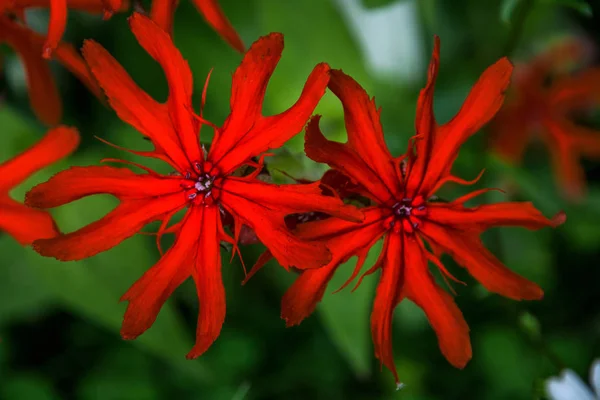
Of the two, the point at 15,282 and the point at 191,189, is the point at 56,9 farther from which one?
the point at 15,282

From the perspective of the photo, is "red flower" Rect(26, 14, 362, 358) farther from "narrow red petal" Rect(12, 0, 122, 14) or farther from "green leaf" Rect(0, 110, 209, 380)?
"green leaf" Rect(0, 110, 209, 380)

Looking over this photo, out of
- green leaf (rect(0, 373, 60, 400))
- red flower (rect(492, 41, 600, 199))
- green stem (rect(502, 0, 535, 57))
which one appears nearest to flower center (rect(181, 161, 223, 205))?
green stem (rect(502, 0, 535, 57))

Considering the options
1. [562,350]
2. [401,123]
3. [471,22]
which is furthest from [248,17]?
[562,350]

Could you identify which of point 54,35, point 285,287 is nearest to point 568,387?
point 285,287

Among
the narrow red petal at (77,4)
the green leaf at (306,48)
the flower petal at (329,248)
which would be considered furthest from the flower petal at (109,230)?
the green leaf at (306,48)

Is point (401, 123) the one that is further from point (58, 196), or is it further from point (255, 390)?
point (58, 196)

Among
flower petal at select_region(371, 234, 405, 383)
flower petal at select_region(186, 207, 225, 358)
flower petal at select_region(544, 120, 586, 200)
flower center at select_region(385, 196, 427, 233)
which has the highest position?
flower petal at select_region(186, 207, 225, 358)
